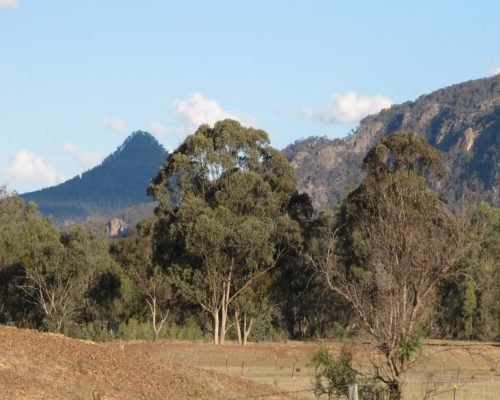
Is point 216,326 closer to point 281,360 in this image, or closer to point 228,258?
point 228,258

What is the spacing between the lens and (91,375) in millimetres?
28625

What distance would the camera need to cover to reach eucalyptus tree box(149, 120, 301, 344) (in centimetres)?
6481

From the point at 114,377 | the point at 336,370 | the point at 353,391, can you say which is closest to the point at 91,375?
the point at 114,377

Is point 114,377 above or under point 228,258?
under

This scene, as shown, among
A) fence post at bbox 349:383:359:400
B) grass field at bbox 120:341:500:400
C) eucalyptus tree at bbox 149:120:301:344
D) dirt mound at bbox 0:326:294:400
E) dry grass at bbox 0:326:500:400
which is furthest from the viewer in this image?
eucalyptus tree at bbox 149:120:301:344

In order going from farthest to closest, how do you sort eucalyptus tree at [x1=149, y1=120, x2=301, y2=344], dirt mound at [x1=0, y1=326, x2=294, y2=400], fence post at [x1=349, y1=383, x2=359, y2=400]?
1. eucalyptus tree at [x1=149, y1=120, x2=301, y2=344]
2. dirt mound at [x1=0, y1=326, x2=294, y2=400]
3. fence post at [x1=349, y1=383, x2=359, y2=400]

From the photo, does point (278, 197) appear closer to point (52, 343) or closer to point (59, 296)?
point (59, 296)

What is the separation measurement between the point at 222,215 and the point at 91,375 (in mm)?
36929

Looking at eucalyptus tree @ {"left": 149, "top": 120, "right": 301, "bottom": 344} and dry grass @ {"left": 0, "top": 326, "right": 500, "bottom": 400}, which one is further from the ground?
eucalyptus tree @ {"left": 149, "top": 120, "right": 301, "bottom": 344}

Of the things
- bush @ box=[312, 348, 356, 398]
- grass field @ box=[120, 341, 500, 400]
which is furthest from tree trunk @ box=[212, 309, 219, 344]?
bush @ box=[312, 348, 356, 398]

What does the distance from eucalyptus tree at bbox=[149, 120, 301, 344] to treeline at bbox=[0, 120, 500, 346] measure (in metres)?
0.09

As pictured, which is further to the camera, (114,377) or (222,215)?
(222,215)

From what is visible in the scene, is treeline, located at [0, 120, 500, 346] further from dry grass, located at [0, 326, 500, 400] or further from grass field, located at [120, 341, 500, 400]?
dry grass, located at [0, 326, 500, 400]

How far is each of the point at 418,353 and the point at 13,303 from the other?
6785 cm
